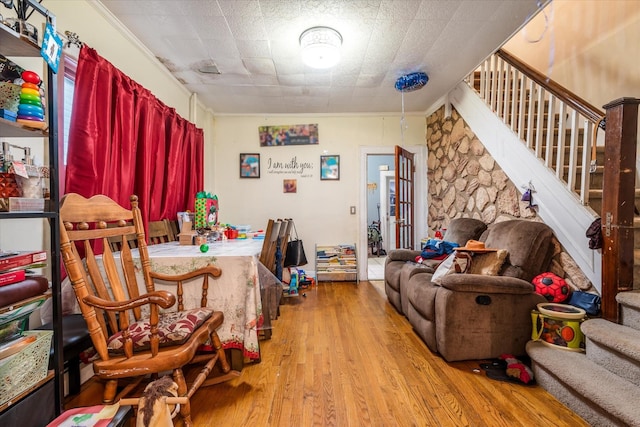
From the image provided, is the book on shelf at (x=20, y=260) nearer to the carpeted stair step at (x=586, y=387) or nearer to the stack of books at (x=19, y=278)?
the stack of books at (x=19, y=278)

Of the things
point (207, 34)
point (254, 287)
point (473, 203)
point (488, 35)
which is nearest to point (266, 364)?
point (254, 287)

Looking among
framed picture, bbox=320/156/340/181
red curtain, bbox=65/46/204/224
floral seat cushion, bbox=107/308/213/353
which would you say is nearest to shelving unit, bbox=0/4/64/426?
floral seat cushion, bbox=107/308/213/353

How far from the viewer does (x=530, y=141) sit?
2479 mm

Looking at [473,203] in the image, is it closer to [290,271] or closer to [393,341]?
[393,341]

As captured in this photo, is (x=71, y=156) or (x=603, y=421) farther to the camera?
(x=71, y=156)

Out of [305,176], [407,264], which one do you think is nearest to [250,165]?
[305,176]

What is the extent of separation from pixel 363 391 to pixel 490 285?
1035 millimetres

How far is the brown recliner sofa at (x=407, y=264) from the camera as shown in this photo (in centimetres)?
270

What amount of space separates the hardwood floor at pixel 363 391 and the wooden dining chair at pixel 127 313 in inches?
8.1

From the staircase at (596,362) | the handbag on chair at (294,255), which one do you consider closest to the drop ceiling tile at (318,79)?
the handbag on chair at (294,255)

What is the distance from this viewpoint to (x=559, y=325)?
5.91ft

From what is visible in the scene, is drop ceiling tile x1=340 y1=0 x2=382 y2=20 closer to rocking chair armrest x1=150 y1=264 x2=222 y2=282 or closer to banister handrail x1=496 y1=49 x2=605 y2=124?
banister handrail x1=496 y1=49 x2=605 y2=124

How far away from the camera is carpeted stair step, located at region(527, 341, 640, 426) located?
4.23ft

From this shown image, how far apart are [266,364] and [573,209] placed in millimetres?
2355
